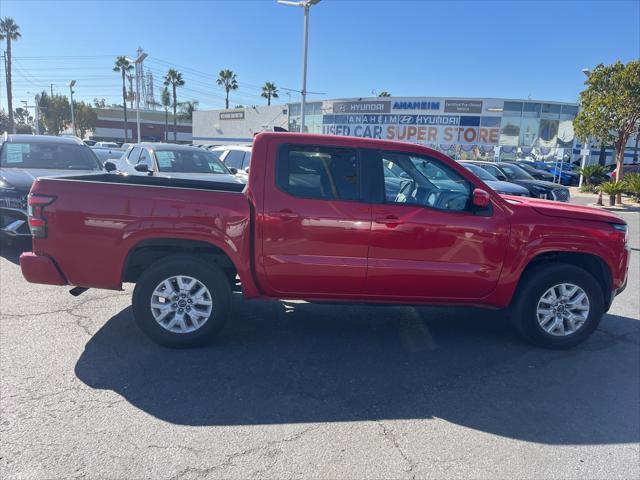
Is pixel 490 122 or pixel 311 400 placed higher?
pixel 490 122

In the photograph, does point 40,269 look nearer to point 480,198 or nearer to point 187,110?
point 480,198

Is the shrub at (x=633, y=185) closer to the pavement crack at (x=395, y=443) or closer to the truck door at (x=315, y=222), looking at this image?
the truck door at (x=315, y=222)

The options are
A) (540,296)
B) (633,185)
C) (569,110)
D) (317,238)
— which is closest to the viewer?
(317,238)

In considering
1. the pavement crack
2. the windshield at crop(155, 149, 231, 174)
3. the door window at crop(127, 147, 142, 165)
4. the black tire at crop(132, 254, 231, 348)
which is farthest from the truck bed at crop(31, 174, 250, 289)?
the door window at crop(127, 147, 142, 165)

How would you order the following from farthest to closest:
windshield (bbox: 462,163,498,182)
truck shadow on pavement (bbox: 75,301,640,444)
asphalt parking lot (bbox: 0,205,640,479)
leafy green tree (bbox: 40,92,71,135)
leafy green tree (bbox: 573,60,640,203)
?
leafy green tree (bbox: 40,92,71,135) → leafy green tree (bbox: 573,60,640,203) → windshield (bbox: 462,163,498,182) → truck shadow on pavement (bbox: 75,301,640,444) → asphalt parking lot (bbox: 0,205,640,479)

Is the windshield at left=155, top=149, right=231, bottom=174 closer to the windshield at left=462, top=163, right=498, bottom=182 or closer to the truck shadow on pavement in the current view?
the truck shadow on pavement

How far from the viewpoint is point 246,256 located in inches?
169

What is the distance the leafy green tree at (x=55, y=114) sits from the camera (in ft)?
230

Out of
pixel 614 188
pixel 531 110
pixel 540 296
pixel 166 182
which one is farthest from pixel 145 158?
pixel 531 110

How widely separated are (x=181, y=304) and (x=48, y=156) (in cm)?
665

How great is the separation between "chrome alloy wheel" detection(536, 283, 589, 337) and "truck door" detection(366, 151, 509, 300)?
648mm

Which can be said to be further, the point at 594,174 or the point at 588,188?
the point at 588,188

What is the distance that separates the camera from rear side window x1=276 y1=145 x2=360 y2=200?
14.2 ft

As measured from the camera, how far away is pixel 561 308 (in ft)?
15.5
